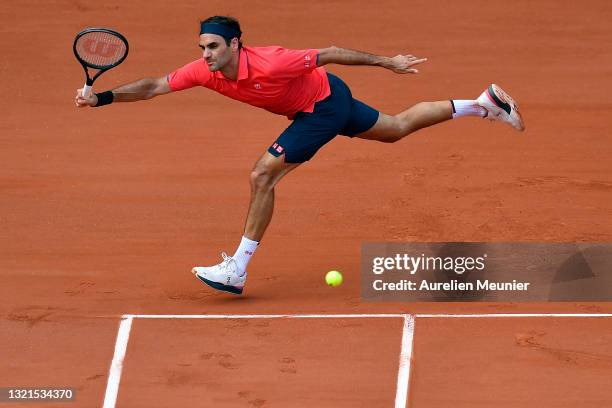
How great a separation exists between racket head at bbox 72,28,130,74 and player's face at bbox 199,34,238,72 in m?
0.70

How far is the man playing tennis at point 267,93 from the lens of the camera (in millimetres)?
11961

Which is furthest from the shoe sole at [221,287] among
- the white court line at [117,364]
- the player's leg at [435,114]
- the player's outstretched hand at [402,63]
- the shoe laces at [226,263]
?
the player's outstretched hand at [402,63]

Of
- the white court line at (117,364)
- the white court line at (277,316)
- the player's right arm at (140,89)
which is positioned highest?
the player's right arm at (140,89)

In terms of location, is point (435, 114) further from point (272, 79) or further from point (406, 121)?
point (272, 79)

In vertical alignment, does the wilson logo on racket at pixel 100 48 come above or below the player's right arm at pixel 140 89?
above

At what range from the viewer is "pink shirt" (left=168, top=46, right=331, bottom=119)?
471 inches

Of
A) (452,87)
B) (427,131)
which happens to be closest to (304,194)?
(427,131)

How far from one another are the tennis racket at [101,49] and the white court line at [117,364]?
6.28ft

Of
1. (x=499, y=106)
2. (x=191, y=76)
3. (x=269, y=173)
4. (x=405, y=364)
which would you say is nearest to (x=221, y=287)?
(x=269, y=173)

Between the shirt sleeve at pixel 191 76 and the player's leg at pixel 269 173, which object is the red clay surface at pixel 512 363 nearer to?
the player's leg at pixel 269 173

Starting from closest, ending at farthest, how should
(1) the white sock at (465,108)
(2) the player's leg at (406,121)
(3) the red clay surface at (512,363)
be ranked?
1. (3) the red clay surface at (512,363)
2. (2) the player's leg at (406,121)
3. (1) the white sock at (465,108)

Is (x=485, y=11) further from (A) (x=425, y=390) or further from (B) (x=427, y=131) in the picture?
(A) (x=425, y=390)

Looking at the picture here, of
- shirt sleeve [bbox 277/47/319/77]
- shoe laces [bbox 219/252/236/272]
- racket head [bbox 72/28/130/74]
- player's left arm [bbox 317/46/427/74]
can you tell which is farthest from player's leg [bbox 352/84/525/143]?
racket head [bbox 72/28/130/74]

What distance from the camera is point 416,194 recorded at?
14266mm
